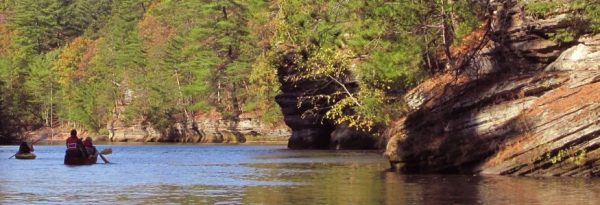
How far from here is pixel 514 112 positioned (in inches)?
1211

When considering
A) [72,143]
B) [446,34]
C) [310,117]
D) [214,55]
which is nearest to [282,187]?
[446,34]

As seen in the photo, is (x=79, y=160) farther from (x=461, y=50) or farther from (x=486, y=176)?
(x=486, y=176)

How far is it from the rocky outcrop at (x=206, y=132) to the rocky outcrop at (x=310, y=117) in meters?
20.7

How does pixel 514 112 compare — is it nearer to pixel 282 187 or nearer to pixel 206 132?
pixel 282 187

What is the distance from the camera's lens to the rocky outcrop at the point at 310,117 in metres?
64.8

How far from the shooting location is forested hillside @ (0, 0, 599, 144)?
40.5 metres

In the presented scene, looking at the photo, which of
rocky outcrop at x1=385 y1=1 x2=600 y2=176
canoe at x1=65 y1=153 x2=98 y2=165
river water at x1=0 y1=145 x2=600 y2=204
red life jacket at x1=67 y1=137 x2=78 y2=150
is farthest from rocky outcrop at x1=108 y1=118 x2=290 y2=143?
rocky outcrop at x1=385 y1=1 x2=600 y2=176

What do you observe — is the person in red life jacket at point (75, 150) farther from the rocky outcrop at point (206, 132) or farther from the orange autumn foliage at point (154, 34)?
the orange autumn foliage at point (154, 34)

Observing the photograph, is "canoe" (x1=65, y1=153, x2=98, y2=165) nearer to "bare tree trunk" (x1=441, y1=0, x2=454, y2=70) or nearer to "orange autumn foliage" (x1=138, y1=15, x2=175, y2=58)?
"bare tree trunk" (x1=441, y1=0, x2=454, y2=70)

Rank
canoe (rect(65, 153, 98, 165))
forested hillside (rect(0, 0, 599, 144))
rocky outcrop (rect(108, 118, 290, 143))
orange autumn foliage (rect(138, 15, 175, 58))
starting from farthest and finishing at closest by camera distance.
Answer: orange autumn foliage (rect(138, 15, 175, 58)), rocky outcrop (rect(108, 118, 290, 143)), canoe (rect(65, 153, 98, 165)), forested hillside (rect(0, 0, 599, 144))

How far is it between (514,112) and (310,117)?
39944mm

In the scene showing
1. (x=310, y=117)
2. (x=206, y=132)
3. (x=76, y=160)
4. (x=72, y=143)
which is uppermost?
(x=310, y=117)

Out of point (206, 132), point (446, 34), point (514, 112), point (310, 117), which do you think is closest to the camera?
point (514, 112)

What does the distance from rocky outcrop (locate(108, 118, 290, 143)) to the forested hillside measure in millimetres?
971
